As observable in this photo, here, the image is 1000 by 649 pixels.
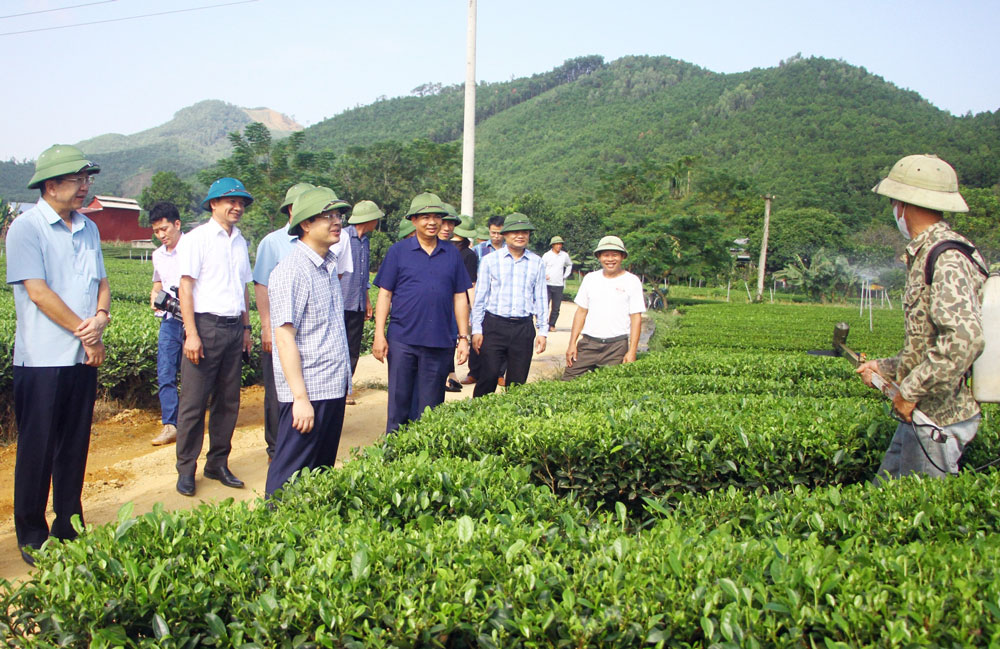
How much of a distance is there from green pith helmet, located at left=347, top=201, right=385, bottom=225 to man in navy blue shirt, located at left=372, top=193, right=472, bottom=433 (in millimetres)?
908

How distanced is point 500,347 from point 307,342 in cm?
299

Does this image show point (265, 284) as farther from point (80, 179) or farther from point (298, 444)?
point (298, 444)

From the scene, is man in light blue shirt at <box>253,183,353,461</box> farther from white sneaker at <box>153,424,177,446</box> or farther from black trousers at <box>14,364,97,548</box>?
black trousers at <box>14,364,97,548</box>

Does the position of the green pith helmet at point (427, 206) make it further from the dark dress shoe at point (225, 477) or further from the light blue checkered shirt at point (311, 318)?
the dark dress shoe at point (225, 477)

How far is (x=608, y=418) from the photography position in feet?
13.5

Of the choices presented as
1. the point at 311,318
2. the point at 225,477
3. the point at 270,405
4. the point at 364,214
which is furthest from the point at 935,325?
the point at 364,214

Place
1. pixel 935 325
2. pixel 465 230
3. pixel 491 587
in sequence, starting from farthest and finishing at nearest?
1. pixel 465 230
2. pixel 935 325
3. pixel 491 587

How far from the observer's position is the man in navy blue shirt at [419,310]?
521 centimetres

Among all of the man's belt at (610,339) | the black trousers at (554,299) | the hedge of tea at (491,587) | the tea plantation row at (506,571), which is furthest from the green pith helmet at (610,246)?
the black trousers at (554,299)

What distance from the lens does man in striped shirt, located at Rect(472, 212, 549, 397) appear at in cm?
655

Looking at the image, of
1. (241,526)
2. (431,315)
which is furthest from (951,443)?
(431,315)

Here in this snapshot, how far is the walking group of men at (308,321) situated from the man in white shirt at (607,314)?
0.02m

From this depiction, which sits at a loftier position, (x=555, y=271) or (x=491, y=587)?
(x=555, y=271)

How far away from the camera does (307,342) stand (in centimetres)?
379
